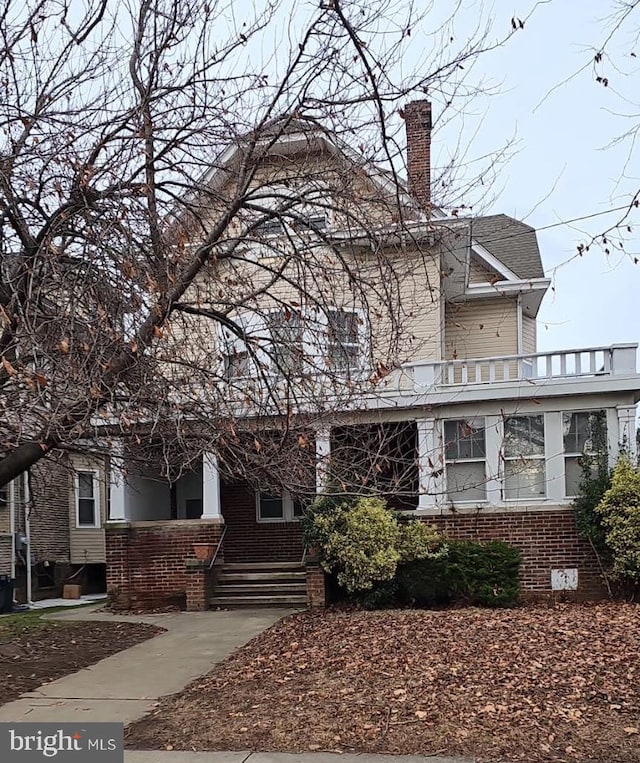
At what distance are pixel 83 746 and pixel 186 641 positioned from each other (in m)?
5.16

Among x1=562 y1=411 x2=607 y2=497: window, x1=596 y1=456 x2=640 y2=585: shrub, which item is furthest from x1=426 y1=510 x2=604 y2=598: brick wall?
x1=596 y1=456 x2=640 y2=585: shrub

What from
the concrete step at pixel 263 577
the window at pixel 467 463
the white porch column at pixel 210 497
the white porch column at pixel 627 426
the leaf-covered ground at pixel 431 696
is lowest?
the concrete step at pixel 263 577

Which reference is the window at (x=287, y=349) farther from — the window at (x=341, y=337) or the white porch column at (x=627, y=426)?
the white porch column at (x=627, y=426)

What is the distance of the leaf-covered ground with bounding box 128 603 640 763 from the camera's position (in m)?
5.79

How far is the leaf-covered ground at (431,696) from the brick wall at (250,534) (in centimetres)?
697

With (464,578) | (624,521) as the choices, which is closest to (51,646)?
(464,578)

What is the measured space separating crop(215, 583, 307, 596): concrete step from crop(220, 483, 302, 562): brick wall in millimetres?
2283

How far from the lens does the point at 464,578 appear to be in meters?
12.7

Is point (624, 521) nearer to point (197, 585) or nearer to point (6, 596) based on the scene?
point (197, 585)

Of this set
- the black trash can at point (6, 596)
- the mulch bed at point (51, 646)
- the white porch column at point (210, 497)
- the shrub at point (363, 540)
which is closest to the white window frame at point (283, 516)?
the white porch column at point (210, 497)

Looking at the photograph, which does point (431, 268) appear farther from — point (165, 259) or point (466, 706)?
point (466, 706)

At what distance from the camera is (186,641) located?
11.0 metres

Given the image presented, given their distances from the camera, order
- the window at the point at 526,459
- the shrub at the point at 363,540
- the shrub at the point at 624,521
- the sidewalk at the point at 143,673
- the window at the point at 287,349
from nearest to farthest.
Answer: the sidewalk at the point at 143,673 → the window at the point at 287,349 → the shrub at the point at 624,521 → the shrub at the point at 363,540 → the window at the point at 526,459

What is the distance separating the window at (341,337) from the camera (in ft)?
27.2
